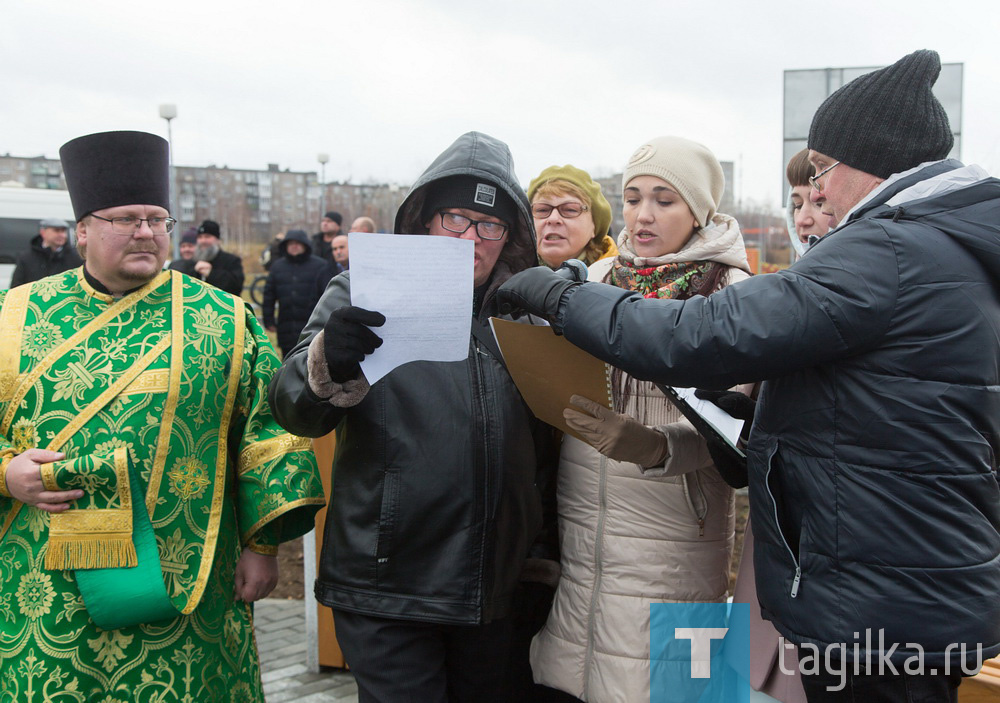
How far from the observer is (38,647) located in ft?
6.84

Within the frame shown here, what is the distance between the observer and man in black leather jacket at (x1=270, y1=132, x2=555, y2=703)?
202cm

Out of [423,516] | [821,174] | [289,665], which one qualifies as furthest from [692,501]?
[289,665]

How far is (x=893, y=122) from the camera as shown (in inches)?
67.8

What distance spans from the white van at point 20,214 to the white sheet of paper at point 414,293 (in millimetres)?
12396

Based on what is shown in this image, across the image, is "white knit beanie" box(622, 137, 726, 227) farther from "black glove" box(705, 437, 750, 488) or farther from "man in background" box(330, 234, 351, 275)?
"man in background" box(330, 234, 351, 275)

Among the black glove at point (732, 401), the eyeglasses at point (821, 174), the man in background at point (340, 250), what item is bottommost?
the black glove at point (732, 401)

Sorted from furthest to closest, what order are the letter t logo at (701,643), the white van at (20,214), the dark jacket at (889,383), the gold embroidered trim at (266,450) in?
the white van at (20,214)
the gold embroidered trim at (266,450)
the letter t logo at (701,643)
the dark jacket at (889,383)

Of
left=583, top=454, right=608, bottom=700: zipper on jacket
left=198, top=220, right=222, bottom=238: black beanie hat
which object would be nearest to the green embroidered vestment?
left=583, top=454, right=608, bottom=700: zipper on jacket

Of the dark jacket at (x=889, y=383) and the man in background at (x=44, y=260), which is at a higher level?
the man in background at (x=44, y=260)

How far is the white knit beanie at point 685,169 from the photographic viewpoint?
2289 millimetres

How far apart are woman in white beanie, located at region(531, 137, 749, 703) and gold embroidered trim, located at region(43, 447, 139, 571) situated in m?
1.17

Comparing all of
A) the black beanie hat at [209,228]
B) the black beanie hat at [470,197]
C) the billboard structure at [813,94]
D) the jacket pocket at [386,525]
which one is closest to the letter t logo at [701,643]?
the jacket pocket at [386,525]

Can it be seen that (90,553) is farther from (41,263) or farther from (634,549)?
(41,263)

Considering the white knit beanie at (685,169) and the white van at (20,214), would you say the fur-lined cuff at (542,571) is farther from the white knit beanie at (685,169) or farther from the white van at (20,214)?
the white van at (20,214)
